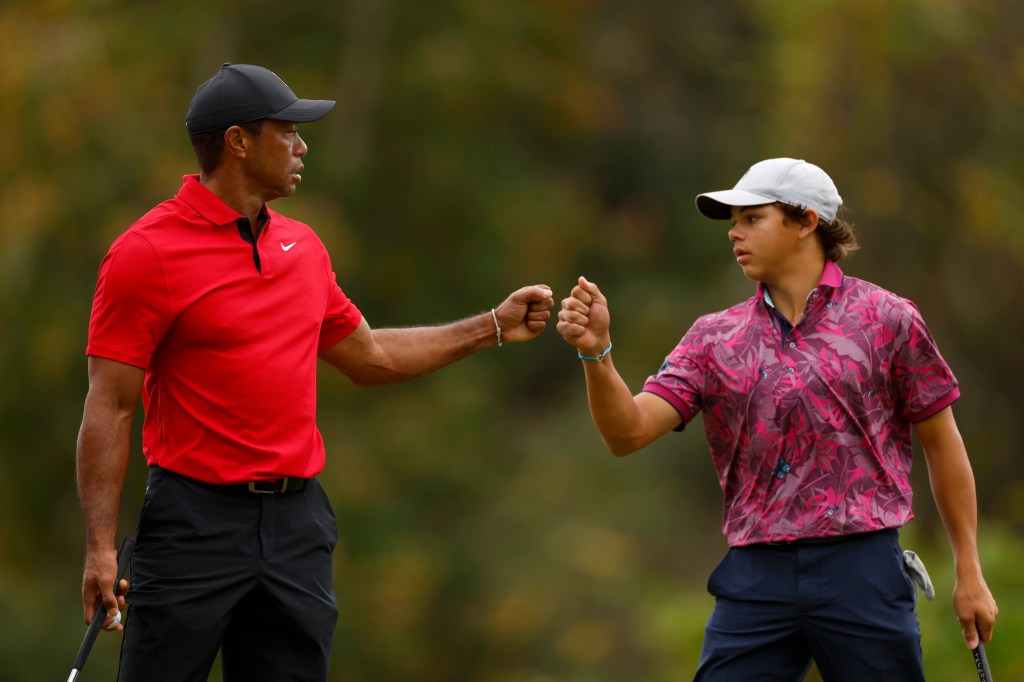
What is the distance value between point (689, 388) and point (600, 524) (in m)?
12.7

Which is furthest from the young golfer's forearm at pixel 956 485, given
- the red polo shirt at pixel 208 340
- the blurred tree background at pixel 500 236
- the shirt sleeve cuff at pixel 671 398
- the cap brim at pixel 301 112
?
the blurred tree background at pixel 500 236

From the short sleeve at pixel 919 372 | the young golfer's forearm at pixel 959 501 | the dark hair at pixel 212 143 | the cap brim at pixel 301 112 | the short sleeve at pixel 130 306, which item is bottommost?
the young golfer's forearm at pixel 959 501

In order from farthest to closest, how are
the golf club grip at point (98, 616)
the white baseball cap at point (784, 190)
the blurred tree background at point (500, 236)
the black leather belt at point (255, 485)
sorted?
the blurred tree background at point (500, 236), the white baseball cap at point (784, 190), the black leather belt at point (255, 485), the golf club grip at point (98, 616)

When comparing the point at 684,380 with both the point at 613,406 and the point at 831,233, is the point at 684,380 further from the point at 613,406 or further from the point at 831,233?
the point at 831,233

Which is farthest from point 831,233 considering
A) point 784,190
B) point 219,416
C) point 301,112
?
point 219,416

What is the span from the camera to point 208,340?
4141 millimetres

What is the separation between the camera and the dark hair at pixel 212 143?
4.33m

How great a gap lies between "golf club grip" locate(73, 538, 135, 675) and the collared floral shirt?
1567mm

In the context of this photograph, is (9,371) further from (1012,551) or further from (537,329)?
(537,329)

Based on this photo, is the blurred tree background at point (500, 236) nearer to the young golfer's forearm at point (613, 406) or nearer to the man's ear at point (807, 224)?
the man's ear at point (807, 224)

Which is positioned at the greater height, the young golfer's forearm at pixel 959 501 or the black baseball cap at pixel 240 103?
the black baseball cap at pixel 240 103

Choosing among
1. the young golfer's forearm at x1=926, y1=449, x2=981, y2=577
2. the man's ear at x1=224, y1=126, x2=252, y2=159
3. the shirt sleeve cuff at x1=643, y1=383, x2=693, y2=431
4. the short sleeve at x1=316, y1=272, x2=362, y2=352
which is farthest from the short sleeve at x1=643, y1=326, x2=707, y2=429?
the man's ear at x1=224, y1=126, x2=252, y2=159

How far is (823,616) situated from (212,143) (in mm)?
2056

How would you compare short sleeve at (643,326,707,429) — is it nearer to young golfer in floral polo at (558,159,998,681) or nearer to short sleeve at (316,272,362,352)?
young golfer in floral polo at (558,159,998,681)
